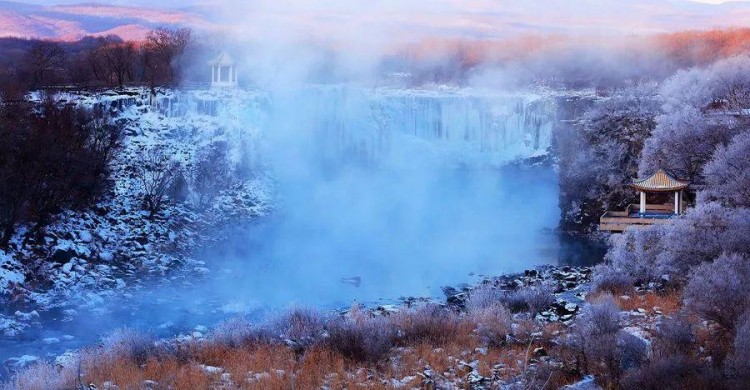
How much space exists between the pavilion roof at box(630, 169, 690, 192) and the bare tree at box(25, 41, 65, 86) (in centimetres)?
2750

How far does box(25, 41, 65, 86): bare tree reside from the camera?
36228 mm

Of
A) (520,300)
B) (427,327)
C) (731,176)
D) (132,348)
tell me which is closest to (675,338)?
(427,327)

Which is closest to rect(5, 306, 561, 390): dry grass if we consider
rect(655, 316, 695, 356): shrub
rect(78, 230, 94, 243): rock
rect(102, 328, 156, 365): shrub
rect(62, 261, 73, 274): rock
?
rect(102, 328, 156, 365): shrub

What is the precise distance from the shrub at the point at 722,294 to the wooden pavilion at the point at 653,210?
42.5 ft

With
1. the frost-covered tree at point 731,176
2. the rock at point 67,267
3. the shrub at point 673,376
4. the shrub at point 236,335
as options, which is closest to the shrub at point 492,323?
the shrub at point 673,376

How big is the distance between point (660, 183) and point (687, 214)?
9.04 m

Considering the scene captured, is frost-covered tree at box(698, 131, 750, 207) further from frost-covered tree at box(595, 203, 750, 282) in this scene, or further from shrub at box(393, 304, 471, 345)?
shrub at box(393, 304, 471, 345)

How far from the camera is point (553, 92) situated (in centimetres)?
5194

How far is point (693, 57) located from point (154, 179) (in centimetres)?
4249

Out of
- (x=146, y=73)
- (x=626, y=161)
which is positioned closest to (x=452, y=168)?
(x=626, y=161)

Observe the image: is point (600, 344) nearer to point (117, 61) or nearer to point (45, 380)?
point (45, 380)

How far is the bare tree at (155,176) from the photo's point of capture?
28016mm

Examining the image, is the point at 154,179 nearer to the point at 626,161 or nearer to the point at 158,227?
the point at 158,227

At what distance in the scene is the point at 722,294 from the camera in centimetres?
1086
